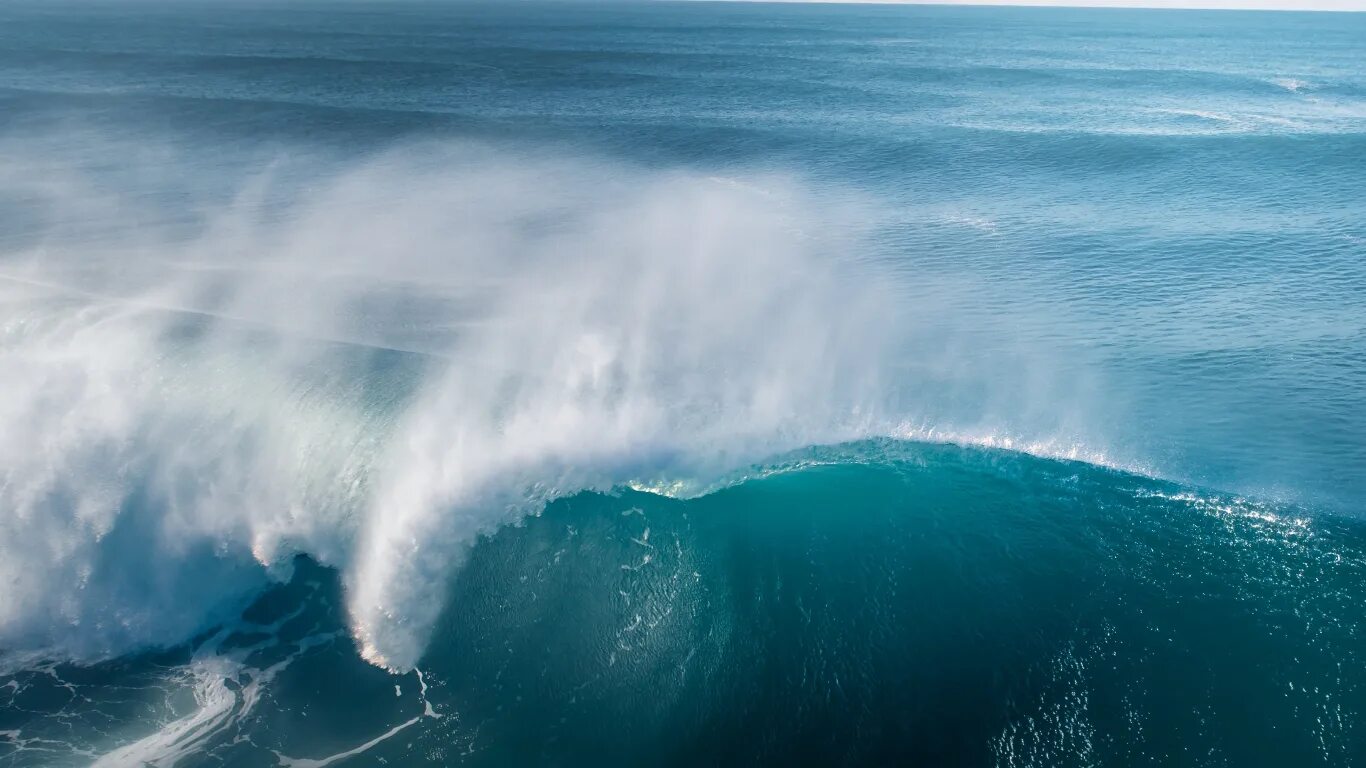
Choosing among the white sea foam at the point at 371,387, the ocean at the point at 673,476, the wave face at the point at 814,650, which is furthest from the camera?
the white sea foam at the point at 371,387

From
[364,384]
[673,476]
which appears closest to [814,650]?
[673,476]

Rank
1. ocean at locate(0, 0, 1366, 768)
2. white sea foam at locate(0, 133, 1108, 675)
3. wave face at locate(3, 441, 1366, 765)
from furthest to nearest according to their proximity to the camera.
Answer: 1. white sea foam at locate(0, 133, 1108, 675)
2. ocean at locate(0, 0, 1366, 768)
3. wave face at locate(3, 441, 1366, 765)

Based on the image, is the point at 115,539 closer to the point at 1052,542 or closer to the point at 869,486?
the point at 869,486

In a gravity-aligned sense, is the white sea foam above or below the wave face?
above

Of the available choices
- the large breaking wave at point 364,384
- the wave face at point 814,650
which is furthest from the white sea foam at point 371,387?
the wave face at point 814,650

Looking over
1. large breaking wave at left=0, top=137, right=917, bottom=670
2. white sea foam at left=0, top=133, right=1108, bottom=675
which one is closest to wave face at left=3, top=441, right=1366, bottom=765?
white sea foam at left=0, top=133, right=1108, bottom=675

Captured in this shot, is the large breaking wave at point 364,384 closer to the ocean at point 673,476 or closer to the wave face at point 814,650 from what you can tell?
the ocean at point 673,476

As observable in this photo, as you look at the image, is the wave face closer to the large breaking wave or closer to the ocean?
the ocean

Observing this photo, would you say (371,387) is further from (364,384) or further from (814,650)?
(814,650)
